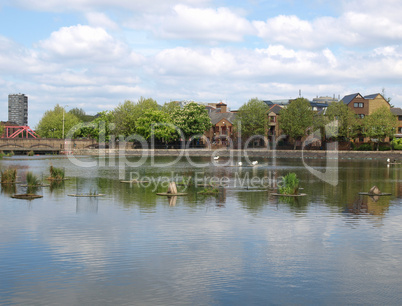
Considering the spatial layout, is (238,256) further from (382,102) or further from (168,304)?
(382,102)

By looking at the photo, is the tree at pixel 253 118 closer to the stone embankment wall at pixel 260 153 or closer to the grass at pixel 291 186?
the stone embankment wall at pixel 260 153

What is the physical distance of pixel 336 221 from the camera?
1049 inches

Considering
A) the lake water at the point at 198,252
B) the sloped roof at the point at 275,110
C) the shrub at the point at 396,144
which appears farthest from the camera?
the sloped roof at the point at 275,110

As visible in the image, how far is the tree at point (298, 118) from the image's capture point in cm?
13100

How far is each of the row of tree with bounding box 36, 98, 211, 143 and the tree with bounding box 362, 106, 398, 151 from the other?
46.9m

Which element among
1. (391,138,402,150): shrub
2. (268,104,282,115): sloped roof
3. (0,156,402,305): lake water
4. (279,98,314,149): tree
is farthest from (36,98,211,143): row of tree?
(0,156,402,305): lake water

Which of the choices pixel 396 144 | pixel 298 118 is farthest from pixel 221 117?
pixel 396 144

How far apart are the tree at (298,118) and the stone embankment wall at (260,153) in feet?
19.9

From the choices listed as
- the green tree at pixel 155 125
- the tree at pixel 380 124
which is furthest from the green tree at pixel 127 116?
the tree at pixel 380 124

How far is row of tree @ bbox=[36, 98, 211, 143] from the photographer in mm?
141875

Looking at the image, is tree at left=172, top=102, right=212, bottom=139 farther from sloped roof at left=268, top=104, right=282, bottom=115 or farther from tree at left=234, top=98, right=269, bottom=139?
sloped roof at left=268, top=104, right=282, bottom=115

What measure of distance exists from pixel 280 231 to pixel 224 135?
434 ft

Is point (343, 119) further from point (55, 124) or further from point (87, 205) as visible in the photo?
point (87, 205)

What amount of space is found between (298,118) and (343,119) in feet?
39.2
